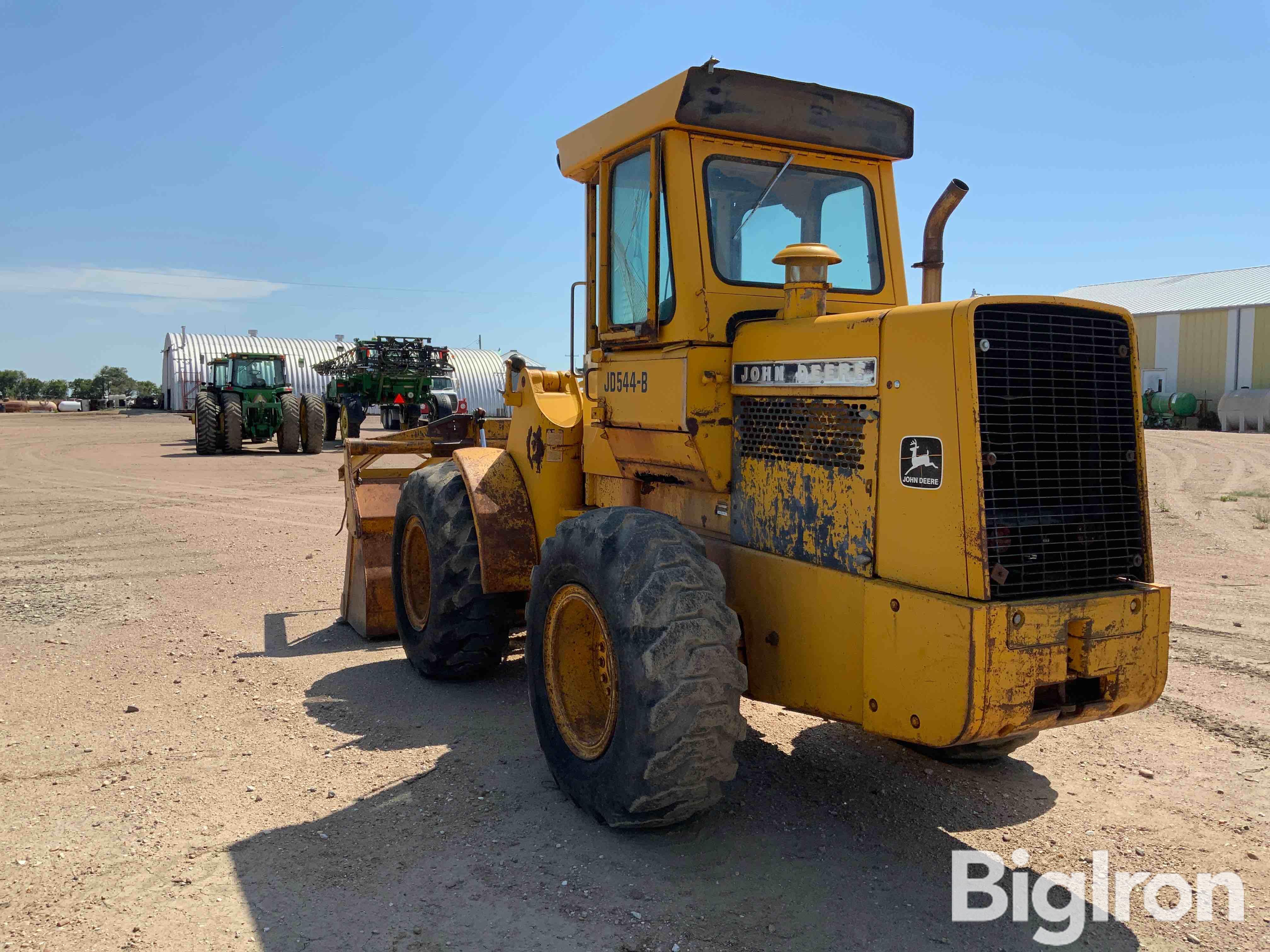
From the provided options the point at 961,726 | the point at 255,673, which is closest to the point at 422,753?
the point at 255,673

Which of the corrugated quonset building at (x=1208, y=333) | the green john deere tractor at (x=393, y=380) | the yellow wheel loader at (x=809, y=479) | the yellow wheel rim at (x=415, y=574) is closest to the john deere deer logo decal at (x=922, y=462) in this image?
the yellow wheel loader at (x=809, y=479)

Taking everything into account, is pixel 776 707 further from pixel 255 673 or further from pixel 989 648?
pixel 255 673

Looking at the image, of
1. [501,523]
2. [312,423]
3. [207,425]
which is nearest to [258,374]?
[312,423]

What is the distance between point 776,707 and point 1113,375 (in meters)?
2.92

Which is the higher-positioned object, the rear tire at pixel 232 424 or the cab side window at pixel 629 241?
the cab side window at pixel 629 241

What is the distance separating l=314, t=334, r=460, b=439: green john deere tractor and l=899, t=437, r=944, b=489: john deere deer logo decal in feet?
93.6

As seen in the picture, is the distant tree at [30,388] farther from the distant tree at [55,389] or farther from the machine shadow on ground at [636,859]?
the machine shadow on ground at [636,859]

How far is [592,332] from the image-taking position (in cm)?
527

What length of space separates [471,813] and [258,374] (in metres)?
24.1

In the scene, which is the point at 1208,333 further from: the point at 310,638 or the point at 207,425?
the point at 310,638

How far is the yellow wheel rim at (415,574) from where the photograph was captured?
649 cm

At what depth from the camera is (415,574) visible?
665 centimetres

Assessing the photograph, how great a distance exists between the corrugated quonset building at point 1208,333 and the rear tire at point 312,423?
26949mm

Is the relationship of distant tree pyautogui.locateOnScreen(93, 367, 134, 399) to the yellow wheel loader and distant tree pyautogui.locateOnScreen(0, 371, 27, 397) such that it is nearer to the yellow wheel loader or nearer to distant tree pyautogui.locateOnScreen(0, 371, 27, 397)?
distant tree pyautogui.locateOnScreen(0, 371, 27, 397)
